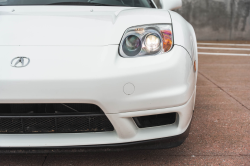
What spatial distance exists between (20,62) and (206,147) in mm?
1425

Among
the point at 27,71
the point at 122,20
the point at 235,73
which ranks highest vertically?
the point at 122,20

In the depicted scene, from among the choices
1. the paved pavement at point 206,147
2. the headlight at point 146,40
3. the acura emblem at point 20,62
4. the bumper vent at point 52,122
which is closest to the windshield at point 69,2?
the headlight at point 146,40

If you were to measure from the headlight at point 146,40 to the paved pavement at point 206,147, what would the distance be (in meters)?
0.69

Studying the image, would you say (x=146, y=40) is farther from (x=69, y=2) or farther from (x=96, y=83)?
(x=69, y=2)

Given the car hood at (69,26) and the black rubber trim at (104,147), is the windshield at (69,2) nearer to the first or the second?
the car hood at (69,26)

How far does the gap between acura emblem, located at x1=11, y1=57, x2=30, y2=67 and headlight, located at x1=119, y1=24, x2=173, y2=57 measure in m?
0.53

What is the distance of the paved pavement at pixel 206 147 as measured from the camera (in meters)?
1.84

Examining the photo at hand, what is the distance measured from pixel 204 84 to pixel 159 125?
8.94 ft

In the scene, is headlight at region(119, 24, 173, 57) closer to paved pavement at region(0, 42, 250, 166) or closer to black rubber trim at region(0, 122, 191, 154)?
black rubber trim at region(0, 122, 191, 154)

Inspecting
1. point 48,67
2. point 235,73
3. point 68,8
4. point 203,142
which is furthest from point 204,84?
point 48,67

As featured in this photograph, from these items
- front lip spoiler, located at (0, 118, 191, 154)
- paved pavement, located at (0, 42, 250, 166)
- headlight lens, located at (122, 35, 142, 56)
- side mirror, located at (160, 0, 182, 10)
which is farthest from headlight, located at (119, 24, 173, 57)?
side mirror, located at (160, 0, 182, 10)

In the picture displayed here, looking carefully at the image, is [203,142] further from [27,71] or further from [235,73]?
[235,73]

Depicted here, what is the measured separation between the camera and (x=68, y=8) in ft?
6.88

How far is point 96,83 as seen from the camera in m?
1.44
